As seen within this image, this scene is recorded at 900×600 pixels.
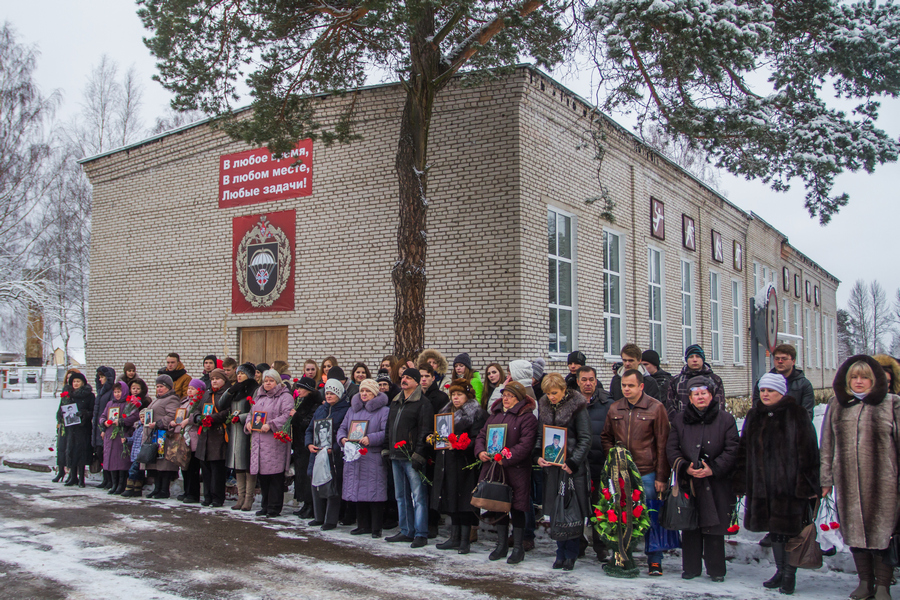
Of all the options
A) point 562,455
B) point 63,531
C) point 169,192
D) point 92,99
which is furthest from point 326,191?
point 92,99

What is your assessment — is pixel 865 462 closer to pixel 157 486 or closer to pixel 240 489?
pixel 240 489

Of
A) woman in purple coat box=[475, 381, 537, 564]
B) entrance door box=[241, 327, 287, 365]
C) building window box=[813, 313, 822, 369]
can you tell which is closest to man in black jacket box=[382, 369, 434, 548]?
woman in purple coat box=[475, 381, 537, 564]

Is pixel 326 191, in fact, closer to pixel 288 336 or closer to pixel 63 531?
pixel 288 336

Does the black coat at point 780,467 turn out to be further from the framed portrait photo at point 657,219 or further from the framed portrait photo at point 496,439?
the framed portrait photo at point 657,219

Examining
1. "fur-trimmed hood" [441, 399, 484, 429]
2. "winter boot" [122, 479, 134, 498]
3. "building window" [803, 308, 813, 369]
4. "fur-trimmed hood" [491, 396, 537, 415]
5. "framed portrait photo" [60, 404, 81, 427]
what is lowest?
"winter boot" [122, 479, 134, 498]

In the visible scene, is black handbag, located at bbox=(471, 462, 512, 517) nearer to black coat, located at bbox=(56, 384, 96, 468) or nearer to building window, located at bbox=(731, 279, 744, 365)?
black coat, located at bbox=(56, 384, 96, 468)

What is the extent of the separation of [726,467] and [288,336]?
9.89m

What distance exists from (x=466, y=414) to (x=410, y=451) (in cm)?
71

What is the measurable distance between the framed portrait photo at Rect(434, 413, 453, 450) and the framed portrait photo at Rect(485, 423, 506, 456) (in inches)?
18.1

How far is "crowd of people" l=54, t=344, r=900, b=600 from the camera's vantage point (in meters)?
5.37

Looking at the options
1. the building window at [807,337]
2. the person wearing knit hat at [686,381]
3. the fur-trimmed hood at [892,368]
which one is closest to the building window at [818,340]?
the building window at [807,337]

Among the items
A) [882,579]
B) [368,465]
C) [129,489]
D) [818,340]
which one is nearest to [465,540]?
[368,465]

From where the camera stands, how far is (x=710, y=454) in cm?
578

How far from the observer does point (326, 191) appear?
45.0 feet
